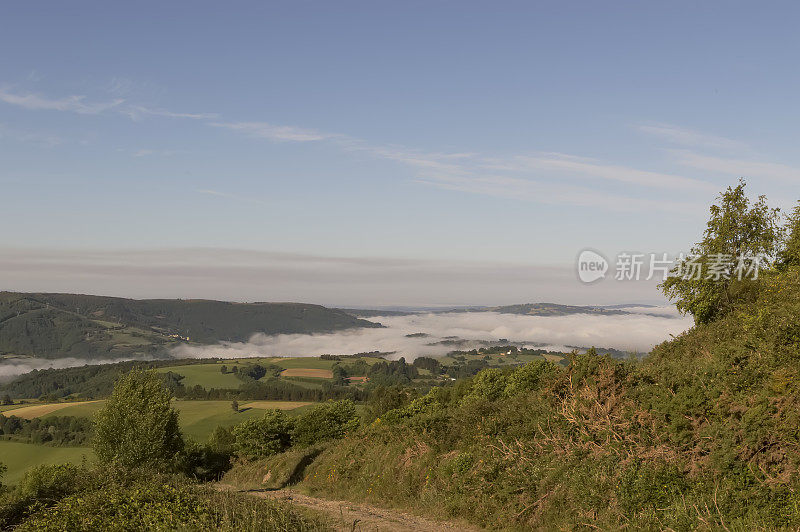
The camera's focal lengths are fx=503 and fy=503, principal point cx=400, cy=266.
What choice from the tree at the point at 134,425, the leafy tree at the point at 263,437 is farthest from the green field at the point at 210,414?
the tree at the point at 134,425

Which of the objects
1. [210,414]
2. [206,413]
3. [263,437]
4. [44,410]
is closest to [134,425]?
[263,437]

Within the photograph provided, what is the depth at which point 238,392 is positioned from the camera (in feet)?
655

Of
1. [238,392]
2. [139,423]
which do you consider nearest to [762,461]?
[139,423]

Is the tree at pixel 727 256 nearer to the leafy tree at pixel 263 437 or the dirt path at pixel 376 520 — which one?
the dirt path at pixel 376 520

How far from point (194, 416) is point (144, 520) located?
154 metres

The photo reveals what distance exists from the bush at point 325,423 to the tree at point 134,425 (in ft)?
78.3

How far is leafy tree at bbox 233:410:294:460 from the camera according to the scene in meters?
60.1

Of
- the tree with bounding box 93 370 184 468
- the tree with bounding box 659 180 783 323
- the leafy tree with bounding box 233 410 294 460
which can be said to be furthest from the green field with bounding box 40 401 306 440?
the tree with bounding box 659 180 783 323

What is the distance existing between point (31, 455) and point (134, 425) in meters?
115

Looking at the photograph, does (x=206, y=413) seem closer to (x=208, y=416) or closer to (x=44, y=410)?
(x=208, y=416)

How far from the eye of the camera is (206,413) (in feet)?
505

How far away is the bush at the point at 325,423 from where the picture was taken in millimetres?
62450

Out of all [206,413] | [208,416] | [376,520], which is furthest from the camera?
[206,413]

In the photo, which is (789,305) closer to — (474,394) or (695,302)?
(695,302)
